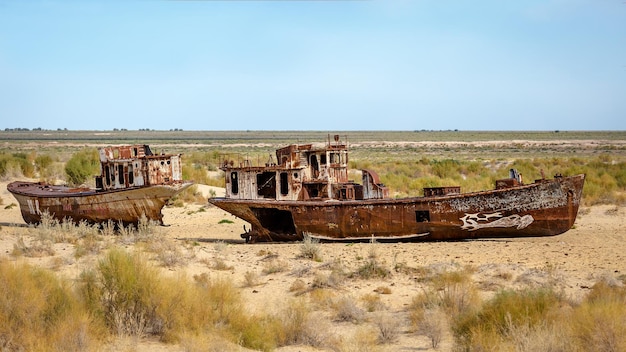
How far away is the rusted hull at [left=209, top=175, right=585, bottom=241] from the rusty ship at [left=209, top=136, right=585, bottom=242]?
26mm

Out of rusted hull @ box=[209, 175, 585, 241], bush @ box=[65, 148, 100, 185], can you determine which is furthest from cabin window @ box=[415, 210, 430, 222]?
bush @ box=[65, 148, 100, 185]

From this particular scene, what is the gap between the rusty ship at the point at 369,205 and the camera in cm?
1878

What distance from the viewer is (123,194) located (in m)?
22.8

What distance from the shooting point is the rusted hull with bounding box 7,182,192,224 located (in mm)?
22562

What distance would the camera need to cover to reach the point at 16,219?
2711cm

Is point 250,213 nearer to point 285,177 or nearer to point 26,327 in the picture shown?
point 285,177

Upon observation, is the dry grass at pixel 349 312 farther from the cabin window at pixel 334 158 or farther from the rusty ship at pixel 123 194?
the rusty ship at pixel 123 194

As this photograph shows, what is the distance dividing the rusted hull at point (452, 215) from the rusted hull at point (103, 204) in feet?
15.2

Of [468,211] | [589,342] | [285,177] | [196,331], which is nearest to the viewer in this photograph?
[589,342]

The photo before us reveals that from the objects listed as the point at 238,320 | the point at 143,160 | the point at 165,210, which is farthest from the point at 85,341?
the point at 165,210

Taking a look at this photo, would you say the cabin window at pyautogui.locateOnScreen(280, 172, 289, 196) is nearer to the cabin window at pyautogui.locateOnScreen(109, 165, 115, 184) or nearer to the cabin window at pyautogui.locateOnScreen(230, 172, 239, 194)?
the cabin window at pyautogui.locateOnScreen(230, 172, 239, 194)

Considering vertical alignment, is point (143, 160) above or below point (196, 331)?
above

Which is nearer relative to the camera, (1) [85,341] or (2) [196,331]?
(1) [85,341]

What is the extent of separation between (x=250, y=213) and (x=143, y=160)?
14.0 ft
